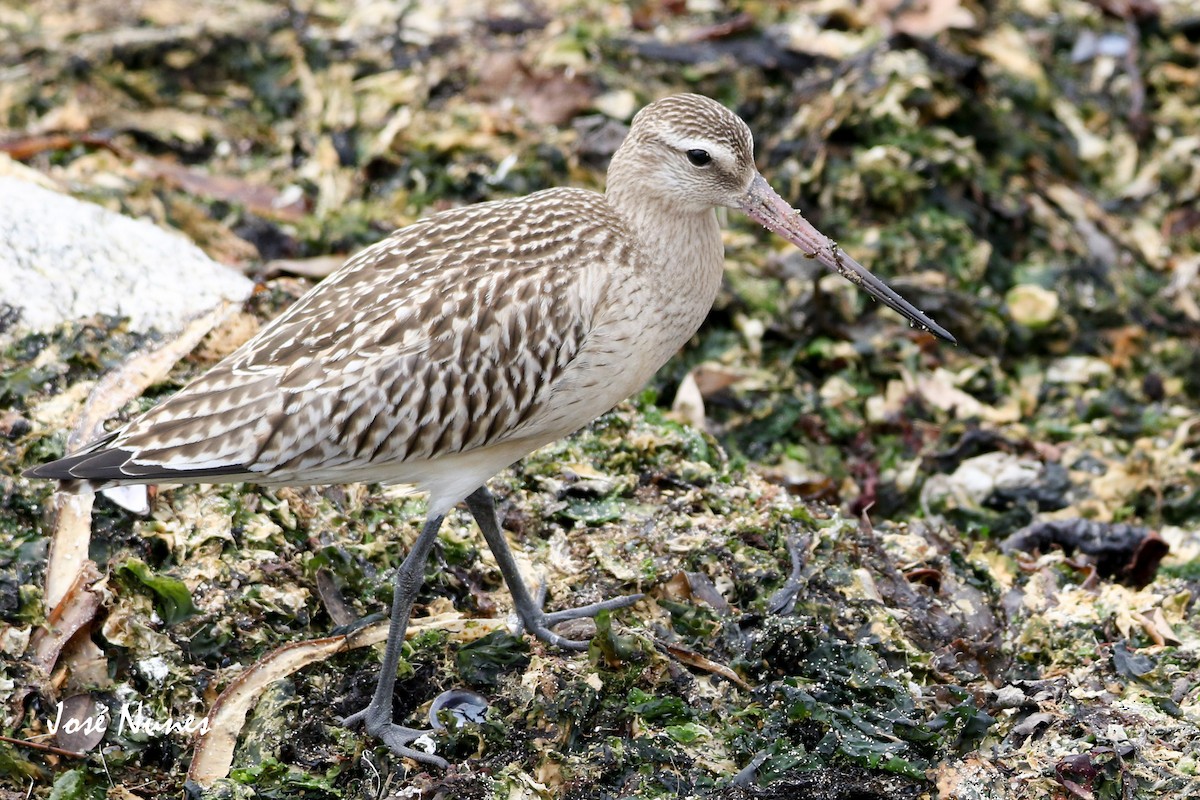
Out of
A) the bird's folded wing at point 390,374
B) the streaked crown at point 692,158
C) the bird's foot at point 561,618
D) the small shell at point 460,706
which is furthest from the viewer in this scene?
the bird's foot at point 561,618

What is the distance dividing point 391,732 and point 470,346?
147 centimetres

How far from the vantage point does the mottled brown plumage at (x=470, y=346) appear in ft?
17.2

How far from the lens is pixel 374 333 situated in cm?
531

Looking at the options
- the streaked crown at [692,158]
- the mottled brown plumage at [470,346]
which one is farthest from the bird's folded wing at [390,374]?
the streaked crown at [692,158]

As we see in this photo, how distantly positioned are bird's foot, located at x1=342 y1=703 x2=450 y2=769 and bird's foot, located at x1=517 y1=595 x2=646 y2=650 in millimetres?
653

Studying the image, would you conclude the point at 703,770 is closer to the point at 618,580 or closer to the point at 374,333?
the point at 618,580

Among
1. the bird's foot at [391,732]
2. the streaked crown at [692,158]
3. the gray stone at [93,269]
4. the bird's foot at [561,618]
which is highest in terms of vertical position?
the streaked crown at [692,158]

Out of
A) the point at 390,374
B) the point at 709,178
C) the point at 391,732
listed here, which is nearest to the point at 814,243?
the point at 709,178

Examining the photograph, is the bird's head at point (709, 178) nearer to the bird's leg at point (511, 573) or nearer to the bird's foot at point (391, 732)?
the bird's leg at point (511, 573)

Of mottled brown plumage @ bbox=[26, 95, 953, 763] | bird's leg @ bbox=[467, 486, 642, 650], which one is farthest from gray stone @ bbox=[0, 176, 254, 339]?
bird's leg @ bbox=[467, 486, 642, 650]

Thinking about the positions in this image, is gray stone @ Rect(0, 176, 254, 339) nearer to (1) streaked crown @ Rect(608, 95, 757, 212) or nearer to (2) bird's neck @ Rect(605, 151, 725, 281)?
(2) bird's neck @ Rect(605, 151, 725, 281)

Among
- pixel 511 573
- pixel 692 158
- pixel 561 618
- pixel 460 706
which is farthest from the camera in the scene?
pixel 561 618

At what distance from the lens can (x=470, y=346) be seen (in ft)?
17.6

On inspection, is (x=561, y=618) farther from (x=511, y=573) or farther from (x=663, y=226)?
(x=663, y=226)
